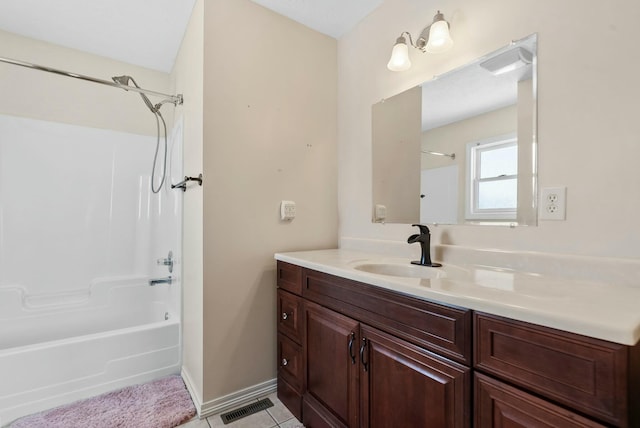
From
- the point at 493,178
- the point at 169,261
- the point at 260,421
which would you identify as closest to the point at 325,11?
the point at 493,178

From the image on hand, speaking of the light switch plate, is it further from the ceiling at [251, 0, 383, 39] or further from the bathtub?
the ceiling at [251, 0, 383, 39]

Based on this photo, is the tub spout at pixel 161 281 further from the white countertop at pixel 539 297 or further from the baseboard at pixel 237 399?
the white countertop at pixel 539 297

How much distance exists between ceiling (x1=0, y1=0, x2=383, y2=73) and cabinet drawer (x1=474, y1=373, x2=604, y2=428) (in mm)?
2002

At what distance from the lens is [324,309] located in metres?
1.29

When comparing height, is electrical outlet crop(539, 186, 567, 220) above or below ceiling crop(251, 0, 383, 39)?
below

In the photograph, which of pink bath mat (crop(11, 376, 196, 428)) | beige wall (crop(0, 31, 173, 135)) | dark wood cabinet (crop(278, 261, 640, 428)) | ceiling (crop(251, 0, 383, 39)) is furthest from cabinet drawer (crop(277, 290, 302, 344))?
beige wall (crop(0, 31, 173, 135))

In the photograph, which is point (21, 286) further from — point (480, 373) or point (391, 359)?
point (480, 373)

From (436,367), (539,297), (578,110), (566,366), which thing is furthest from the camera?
(578,110)

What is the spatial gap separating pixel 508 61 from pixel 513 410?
1252mm

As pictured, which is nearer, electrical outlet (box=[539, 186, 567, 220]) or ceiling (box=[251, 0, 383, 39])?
electrical outlet (box=[539, 186, 567, 220])

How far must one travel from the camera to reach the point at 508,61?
1174 mm

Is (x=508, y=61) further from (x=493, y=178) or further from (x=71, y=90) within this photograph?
(x=71, y=90)

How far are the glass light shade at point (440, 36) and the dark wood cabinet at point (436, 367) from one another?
1.15 metres

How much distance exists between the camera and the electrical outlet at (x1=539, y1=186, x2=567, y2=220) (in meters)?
1.02
